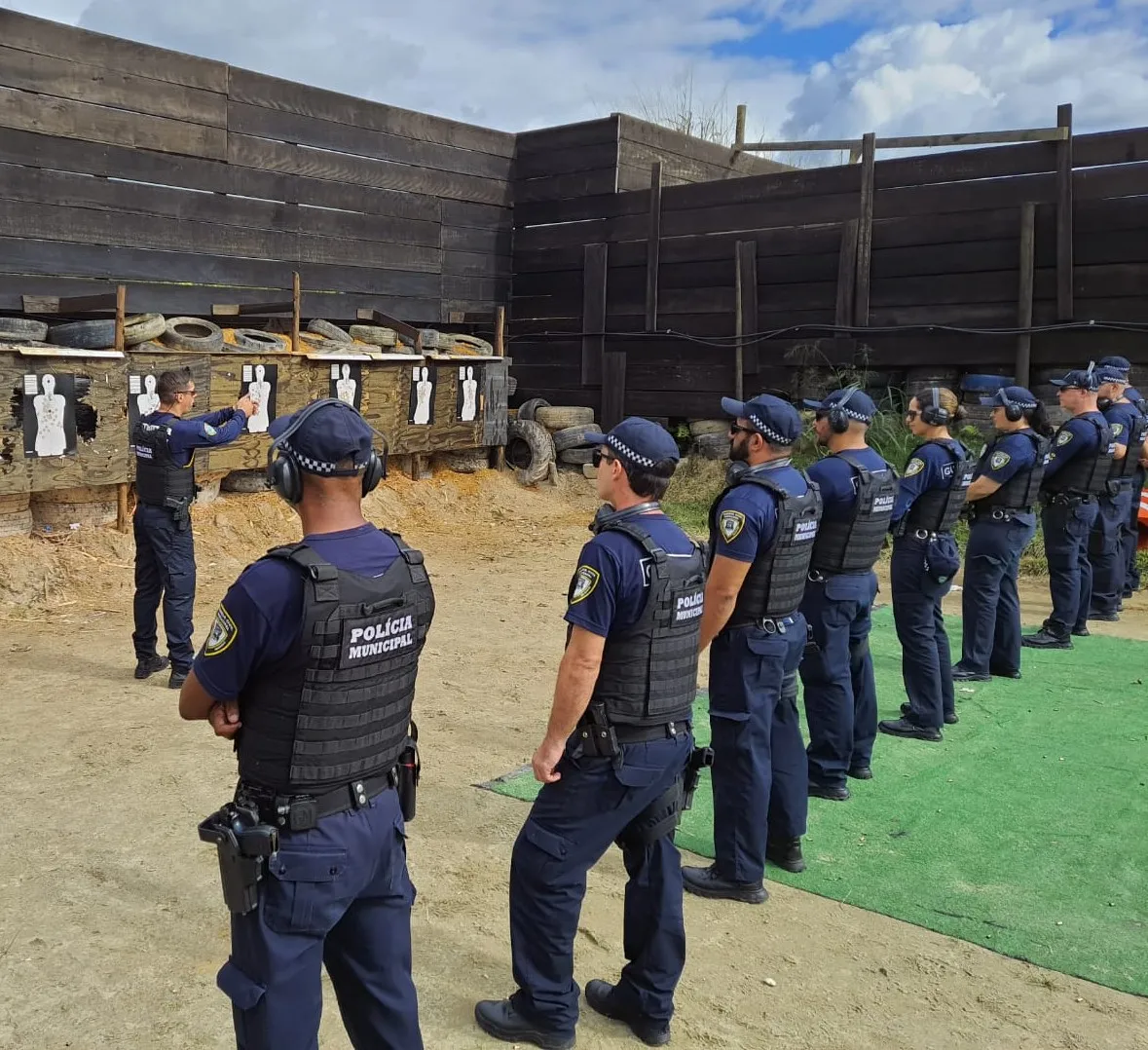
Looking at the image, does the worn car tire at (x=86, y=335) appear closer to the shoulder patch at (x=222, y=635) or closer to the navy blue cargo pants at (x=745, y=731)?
the navy blue cargo pants at (x=745, y=731)

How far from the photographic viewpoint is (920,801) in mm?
5973

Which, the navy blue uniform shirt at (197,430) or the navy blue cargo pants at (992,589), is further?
the navy blue cargo pants at (992,589)

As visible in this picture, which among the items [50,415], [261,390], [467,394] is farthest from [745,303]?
[50,415]

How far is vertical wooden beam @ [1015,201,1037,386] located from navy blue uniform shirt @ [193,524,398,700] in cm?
1164

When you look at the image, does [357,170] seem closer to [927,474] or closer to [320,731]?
[927,474]

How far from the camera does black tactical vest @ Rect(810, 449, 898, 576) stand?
5.71 meters

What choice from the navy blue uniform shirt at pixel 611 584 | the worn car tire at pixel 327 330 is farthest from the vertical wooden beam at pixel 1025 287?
the navy blue uniform shirt at pixel 611 584

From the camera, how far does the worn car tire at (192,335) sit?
11.9 m

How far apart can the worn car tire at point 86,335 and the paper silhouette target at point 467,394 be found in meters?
5.38

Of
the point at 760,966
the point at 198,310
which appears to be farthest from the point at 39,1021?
the point at 198,310

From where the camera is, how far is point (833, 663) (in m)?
5.70

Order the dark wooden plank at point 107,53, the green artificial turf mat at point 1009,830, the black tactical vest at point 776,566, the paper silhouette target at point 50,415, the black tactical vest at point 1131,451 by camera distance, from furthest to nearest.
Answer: the dark wooden plank at point 107,53
the paper silhouette target at point 50,415
the black tactical vest at point 1131,451
the black tactical vest at point 776,566
the green artificial turf mat at point 1009,830

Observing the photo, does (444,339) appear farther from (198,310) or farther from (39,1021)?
(39,1021)

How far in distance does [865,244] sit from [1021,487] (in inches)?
Answer: 273
